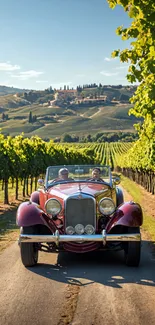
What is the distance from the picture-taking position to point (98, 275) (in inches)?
344

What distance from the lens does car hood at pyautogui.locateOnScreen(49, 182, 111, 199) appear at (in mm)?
10234

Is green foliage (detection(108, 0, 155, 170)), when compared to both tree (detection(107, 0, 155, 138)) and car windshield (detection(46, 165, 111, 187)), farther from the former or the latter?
car windshield (detection(46, 165, 111, 187))

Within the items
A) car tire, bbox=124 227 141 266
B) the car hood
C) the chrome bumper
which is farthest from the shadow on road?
the car hood

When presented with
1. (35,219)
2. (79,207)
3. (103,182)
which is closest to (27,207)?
(35,219)

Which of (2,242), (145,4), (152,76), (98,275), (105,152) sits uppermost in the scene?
(145,4)

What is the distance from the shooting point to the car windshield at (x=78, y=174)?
1182 cm

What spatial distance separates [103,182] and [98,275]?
3224mm

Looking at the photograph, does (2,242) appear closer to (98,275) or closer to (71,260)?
(71,260)

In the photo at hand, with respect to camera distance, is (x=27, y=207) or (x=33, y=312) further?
(x=27, y=207)

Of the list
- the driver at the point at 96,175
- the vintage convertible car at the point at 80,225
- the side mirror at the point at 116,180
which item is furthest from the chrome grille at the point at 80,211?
the side mirror at the point at 116,180

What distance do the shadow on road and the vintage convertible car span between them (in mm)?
306

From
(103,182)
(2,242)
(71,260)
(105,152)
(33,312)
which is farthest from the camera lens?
(105,152)

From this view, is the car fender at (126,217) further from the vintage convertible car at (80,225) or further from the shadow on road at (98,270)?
the shadow on road at (98,270)

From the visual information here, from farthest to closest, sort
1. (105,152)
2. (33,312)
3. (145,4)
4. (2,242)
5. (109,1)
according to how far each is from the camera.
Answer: (105,152), (2,242), (109,1), (145,4), (33,312)
